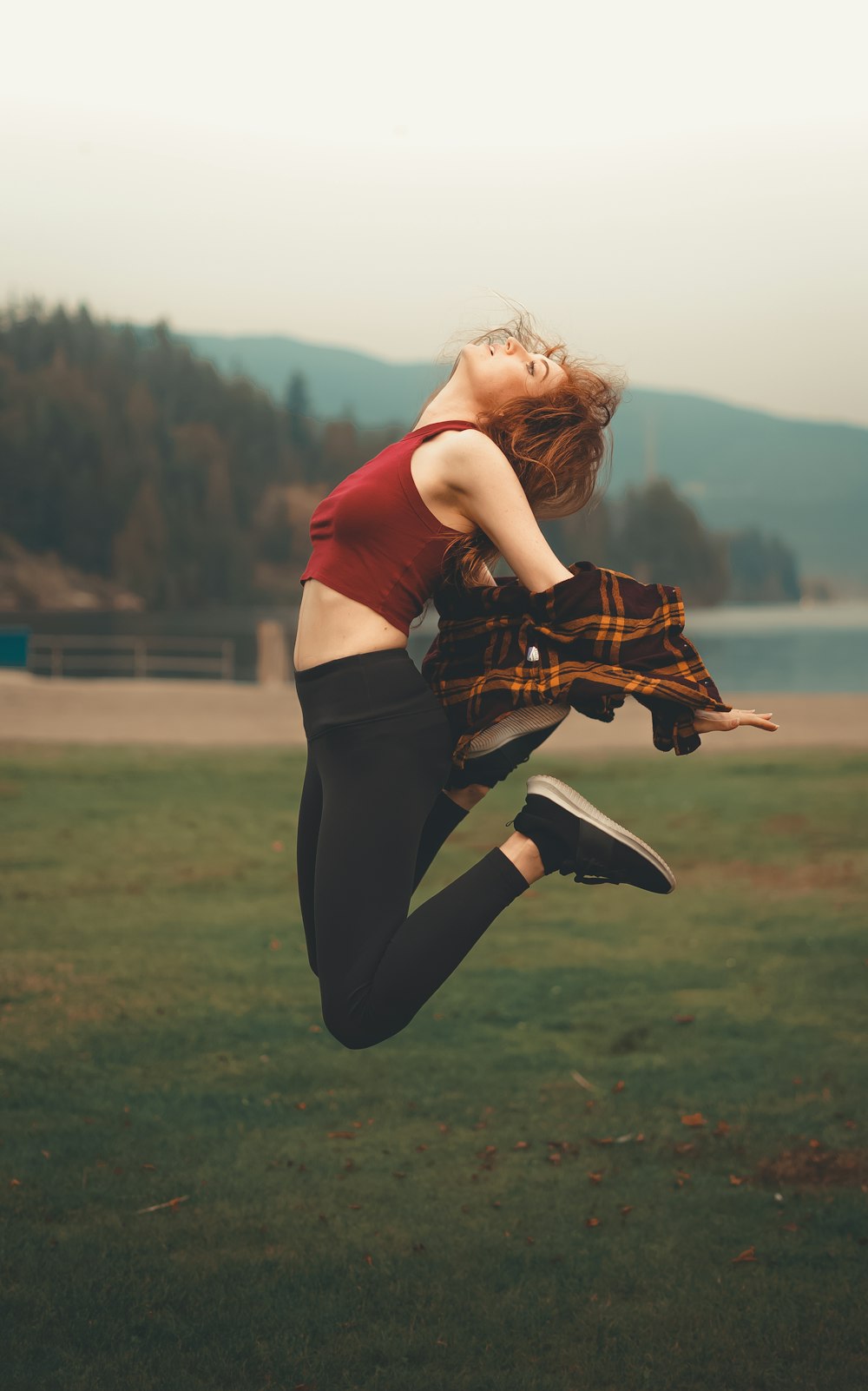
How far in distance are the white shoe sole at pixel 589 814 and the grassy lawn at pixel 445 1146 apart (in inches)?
66.7

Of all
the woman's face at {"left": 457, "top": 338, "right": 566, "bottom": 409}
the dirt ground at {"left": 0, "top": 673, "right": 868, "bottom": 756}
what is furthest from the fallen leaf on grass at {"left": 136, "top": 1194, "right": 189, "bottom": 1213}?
the dirt ground at {"left": 0, "top": 673, "right": 868, "bottom": 756}

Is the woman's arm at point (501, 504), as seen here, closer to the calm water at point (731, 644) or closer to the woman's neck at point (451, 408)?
the woman's neck at point (451, 408)

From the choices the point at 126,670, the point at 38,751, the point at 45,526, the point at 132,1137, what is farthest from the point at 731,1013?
the point at 45,526

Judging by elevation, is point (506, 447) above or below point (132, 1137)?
above

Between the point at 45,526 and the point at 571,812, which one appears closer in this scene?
the point at 571,812

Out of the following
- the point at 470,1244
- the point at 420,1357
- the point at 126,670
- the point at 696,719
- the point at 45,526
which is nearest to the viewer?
the point at 696,719

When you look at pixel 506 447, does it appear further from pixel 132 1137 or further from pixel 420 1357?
pixel 132 1137

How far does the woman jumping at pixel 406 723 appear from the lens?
3.53 meters

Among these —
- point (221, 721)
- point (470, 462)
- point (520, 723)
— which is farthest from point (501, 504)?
point (221, 721)

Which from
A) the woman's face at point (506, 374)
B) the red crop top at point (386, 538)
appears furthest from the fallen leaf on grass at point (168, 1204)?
the woman's face at point (506, 374)

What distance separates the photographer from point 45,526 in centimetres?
13250

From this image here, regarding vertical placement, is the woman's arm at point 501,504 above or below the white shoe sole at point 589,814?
above

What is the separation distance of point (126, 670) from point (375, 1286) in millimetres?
53585

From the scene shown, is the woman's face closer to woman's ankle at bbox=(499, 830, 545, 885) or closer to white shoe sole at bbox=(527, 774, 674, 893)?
white shoe sole at bbox=(527, 774, 674, 893)
